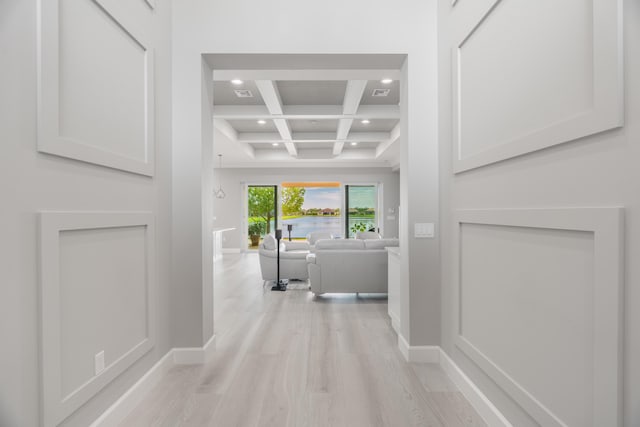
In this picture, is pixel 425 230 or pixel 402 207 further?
pixel 402 207

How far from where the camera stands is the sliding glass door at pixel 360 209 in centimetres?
1099

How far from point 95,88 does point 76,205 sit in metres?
0.62

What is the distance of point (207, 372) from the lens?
2.53m

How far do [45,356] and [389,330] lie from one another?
283 centimetres

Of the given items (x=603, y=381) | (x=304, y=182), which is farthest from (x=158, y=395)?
(x=304, y=182)

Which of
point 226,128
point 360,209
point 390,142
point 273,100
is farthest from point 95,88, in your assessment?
point 360,209

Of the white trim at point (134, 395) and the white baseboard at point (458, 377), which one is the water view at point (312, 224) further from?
the white trim at point (134, 395)

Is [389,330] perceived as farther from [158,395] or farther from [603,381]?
[603,381]

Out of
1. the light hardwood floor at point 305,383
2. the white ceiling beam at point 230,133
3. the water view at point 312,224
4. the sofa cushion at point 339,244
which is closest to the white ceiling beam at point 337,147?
the white ceiling beam at point 230,133

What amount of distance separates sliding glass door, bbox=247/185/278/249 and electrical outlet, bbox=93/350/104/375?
9.19 m

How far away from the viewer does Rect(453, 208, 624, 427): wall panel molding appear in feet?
3.56

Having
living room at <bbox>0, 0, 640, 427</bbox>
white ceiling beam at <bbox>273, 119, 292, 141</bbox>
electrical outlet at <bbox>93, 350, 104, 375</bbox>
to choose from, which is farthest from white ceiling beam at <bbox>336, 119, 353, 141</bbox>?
electrical outlet at <bbox>93, 350, 104, 375</bbox>

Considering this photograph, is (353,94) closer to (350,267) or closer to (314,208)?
(350,267)

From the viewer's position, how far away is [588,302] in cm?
121
